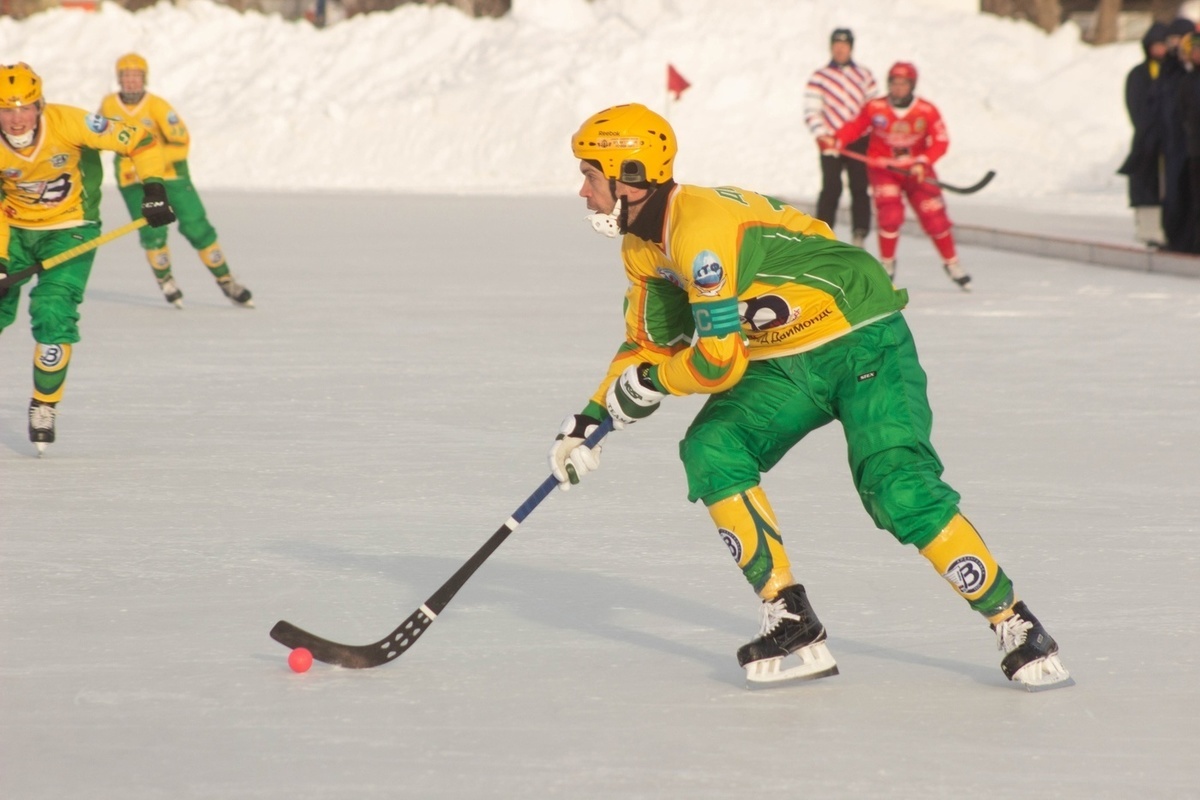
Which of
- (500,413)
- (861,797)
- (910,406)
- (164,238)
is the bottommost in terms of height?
(164,238)

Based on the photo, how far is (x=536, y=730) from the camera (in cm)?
299

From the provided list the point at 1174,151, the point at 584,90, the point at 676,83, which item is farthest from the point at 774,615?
the point at 584,90

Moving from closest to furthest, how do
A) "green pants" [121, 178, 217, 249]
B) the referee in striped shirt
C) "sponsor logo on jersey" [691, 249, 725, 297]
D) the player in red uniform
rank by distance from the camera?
"sponsor logo on jersey" [691, 249, 725, 297], "green pants" [121, 178, 217, 249], the player in red uniform, the referee in striped shirt

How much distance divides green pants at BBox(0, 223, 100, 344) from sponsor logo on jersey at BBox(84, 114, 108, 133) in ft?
1.09

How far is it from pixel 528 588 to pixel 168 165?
5882 millimetres

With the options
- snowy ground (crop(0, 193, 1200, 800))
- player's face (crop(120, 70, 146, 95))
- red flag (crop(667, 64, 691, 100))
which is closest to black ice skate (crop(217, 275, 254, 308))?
player's face (crop(120, 70, 146, 95))

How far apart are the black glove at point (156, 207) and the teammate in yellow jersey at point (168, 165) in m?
2.94

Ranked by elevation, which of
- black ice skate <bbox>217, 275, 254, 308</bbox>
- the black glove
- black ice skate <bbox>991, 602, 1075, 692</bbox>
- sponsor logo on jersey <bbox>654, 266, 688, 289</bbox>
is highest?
sponsor logo on jersey <bbox>654, 266, 688, 289</bbox>

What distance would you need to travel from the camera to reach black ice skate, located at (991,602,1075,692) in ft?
10.5

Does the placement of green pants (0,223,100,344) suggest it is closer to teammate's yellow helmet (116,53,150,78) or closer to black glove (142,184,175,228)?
black glove (142,184,175,228)

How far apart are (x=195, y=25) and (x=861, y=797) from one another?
25.6m

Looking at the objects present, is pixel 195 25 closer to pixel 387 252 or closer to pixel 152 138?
pixel 387 252

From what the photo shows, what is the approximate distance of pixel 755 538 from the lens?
3.25 meters

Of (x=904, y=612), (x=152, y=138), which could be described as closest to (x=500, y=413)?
(x=152, y=138)
